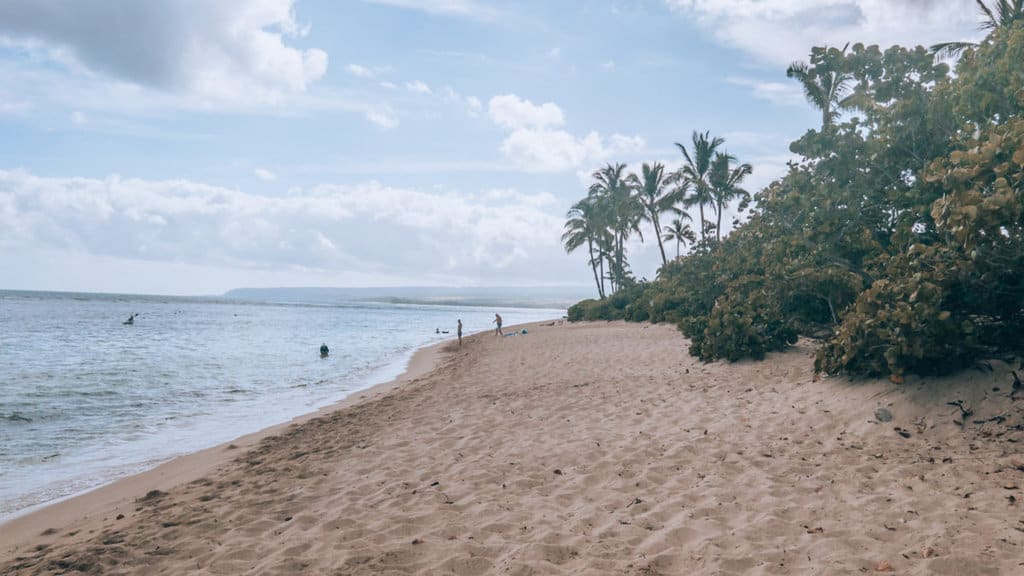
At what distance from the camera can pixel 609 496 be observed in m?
5.00

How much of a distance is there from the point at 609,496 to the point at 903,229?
569 cm

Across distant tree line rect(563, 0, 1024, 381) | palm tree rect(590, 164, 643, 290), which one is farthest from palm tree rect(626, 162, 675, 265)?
distant tree line rect(563, 0, 1024, 381)

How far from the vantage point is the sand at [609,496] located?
387 cm

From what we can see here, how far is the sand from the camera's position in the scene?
3.87 metres

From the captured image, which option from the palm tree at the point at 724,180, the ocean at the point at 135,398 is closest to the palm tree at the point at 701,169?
the palm tree at the point at 724,180

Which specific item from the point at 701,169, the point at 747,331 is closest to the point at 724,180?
the point at 701,169

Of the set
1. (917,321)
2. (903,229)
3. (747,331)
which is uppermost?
(903,229)

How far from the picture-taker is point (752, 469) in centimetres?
551

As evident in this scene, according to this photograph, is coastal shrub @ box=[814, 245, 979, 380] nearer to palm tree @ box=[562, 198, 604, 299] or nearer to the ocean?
the ocean

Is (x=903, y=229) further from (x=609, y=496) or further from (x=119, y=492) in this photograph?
(x=119, y=492)

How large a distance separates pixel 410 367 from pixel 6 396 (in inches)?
417

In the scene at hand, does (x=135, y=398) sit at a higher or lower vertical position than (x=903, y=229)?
lower

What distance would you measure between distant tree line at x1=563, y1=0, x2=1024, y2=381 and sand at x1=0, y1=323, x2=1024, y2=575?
1.94 ft

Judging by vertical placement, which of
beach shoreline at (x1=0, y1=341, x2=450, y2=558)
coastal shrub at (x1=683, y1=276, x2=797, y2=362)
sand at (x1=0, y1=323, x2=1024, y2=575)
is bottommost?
beach shoreline at (x1=0, y1=341, x2=450, y2=558)
